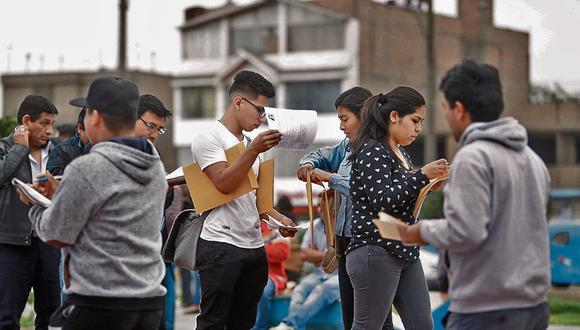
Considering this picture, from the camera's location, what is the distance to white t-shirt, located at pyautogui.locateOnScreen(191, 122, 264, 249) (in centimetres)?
673

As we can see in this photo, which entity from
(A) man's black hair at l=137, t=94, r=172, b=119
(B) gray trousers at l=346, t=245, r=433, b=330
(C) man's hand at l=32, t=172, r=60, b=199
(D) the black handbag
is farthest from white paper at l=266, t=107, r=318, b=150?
(C) man's hand at l=32, t=172, r=60, b=199

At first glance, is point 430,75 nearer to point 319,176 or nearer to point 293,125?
point 319,176

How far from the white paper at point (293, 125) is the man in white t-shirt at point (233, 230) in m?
0.14

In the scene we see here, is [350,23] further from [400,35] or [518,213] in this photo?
[518,213]

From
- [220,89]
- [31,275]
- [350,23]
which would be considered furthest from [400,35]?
[31,275]

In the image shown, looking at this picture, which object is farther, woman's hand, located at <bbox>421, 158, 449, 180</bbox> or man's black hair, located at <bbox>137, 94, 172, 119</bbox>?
man's black hair, located at <bbox>137, 94, 172, 119</bbox>

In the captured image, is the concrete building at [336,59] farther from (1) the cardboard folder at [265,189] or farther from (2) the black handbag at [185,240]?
(2) the black handbag at [185,240]

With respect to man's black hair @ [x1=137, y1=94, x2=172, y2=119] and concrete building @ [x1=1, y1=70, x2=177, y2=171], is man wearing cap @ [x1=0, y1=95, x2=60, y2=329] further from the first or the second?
concrete building @ [x1=1, y1=70, x2=177, y2=171]

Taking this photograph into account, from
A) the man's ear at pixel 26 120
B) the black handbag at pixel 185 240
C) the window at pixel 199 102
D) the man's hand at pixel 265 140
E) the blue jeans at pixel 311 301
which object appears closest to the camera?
the man's hand at pixel 265 140

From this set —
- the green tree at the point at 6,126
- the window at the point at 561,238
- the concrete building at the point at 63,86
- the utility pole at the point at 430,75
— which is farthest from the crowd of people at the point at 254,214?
the concrete building at the point at 63,86

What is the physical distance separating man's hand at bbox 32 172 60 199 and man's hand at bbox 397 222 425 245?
166cm

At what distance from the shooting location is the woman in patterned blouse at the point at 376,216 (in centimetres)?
637

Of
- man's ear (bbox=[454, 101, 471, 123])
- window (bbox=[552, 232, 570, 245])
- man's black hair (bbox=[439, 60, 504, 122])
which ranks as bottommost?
window (bbox=[552, 232, 570, 245])

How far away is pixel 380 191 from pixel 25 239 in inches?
113
